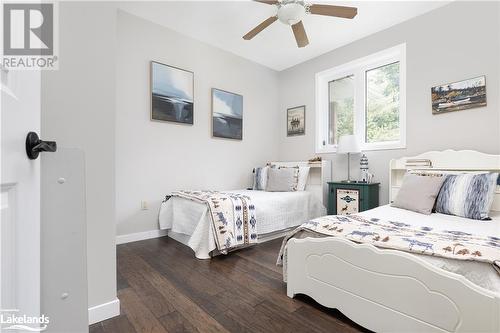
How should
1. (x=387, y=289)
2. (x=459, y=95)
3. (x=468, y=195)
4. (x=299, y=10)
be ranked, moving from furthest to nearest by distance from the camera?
(x=459, y=95) < (x=299, y=10) < (x=468, y=195) < (x=387, y=289)

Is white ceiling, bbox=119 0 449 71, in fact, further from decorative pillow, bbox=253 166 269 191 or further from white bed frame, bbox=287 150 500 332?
white bed frame, bbox=287 150 500 332

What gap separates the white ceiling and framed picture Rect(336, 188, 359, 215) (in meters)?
2.10

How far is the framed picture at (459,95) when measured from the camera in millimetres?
2418

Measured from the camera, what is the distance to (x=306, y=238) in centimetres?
159

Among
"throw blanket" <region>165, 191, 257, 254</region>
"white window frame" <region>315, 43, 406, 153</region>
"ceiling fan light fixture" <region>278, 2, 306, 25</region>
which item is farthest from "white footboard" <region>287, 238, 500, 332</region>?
"white window frame" <region>315, 43, 406, 153</region>

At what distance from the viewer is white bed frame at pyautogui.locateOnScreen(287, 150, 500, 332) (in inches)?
38.6

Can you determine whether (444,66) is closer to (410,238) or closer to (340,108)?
(340,108)

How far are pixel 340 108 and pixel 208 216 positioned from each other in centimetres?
267

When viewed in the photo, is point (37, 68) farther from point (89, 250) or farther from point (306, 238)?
point (306, 238)

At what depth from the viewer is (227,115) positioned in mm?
3818

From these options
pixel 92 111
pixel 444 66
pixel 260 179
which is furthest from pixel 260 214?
pixel 444 66

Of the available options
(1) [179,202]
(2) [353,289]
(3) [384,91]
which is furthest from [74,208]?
(3) [384,91]

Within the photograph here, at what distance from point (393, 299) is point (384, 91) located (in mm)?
2904

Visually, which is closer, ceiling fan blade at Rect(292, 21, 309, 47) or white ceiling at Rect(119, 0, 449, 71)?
ceiling fan blade at Rect(292, 21, 309, 47)
